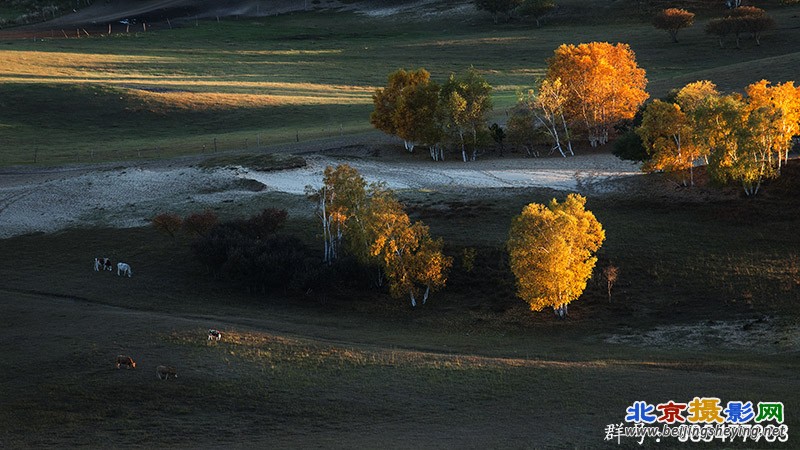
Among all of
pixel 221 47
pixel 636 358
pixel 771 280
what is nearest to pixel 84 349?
pixel 636 358

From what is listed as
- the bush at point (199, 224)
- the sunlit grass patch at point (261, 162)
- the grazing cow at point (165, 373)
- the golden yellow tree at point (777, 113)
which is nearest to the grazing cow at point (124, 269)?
the bush at point (199, 224)

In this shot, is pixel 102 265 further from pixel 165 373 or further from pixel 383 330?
pixel 165 373

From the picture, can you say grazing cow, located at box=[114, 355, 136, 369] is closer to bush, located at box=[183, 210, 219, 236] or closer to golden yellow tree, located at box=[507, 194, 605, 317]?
golden yellow tree, located at box=[507, 194, 605, 317]

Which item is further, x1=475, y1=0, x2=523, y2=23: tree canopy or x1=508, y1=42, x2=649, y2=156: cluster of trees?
x1=475, y1=0, x2=523, y2=23: tree canopy

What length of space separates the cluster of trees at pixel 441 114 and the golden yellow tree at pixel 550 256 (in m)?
30.6

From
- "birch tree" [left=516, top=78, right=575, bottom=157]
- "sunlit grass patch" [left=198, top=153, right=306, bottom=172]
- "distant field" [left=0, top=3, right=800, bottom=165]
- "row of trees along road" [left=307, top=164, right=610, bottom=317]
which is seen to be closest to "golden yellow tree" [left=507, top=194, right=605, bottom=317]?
"row of trees along road" [left=307, top=164, right=610, bottom=317]

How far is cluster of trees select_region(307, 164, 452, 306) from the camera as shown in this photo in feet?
196

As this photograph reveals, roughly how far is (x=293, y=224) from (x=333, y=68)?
7563 centimetres

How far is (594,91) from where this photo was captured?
91625mm

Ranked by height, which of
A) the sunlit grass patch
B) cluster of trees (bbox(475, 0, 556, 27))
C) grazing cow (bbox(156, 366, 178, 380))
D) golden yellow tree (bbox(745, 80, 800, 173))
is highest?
cluster of trees (bbox(475, 0, 556, 27))

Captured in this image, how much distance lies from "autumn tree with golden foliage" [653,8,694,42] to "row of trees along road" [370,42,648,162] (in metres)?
54.6

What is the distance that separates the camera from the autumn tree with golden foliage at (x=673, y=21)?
14612 centimetres

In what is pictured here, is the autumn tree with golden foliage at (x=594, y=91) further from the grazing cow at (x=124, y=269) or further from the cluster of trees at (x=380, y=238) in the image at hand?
the grazing cow at (x=124, y=269)

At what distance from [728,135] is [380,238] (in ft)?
84.4
